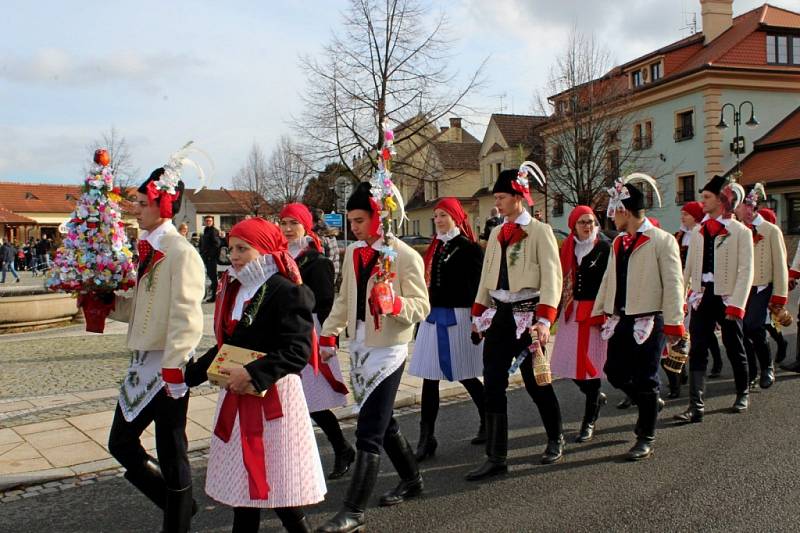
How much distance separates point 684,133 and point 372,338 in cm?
3423

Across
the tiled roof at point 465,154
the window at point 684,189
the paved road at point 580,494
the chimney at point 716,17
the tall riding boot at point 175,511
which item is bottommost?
the paved road at point 580,494

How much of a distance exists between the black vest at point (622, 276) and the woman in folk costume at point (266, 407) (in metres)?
3.28

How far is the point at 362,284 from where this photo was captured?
4.88 meters

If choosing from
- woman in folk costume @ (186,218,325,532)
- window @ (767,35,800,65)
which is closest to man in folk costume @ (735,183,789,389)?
woman in folk costume @ (186,218,325,532)

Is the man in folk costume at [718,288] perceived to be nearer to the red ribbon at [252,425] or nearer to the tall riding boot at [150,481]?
the red ribbon at [252,425]

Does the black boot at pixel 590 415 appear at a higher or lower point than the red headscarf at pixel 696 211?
lower

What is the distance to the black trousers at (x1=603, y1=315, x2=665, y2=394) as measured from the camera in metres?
5.99

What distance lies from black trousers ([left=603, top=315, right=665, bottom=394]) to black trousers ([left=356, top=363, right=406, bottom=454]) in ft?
7.73

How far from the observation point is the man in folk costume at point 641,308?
19.5 feet

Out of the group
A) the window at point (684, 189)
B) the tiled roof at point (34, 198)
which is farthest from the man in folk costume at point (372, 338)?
the tiled roof at point (34, 198)

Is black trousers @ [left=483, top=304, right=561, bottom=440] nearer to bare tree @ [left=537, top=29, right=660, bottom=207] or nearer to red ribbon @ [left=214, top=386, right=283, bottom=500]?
red ribbon @ [left=214, top=386, right=283, bottom=500]

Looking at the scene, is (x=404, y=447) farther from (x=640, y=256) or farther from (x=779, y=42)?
(x=779, y=42)

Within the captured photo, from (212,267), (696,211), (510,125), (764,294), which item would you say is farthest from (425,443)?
(510,125)

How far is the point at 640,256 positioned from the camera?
608 cm
